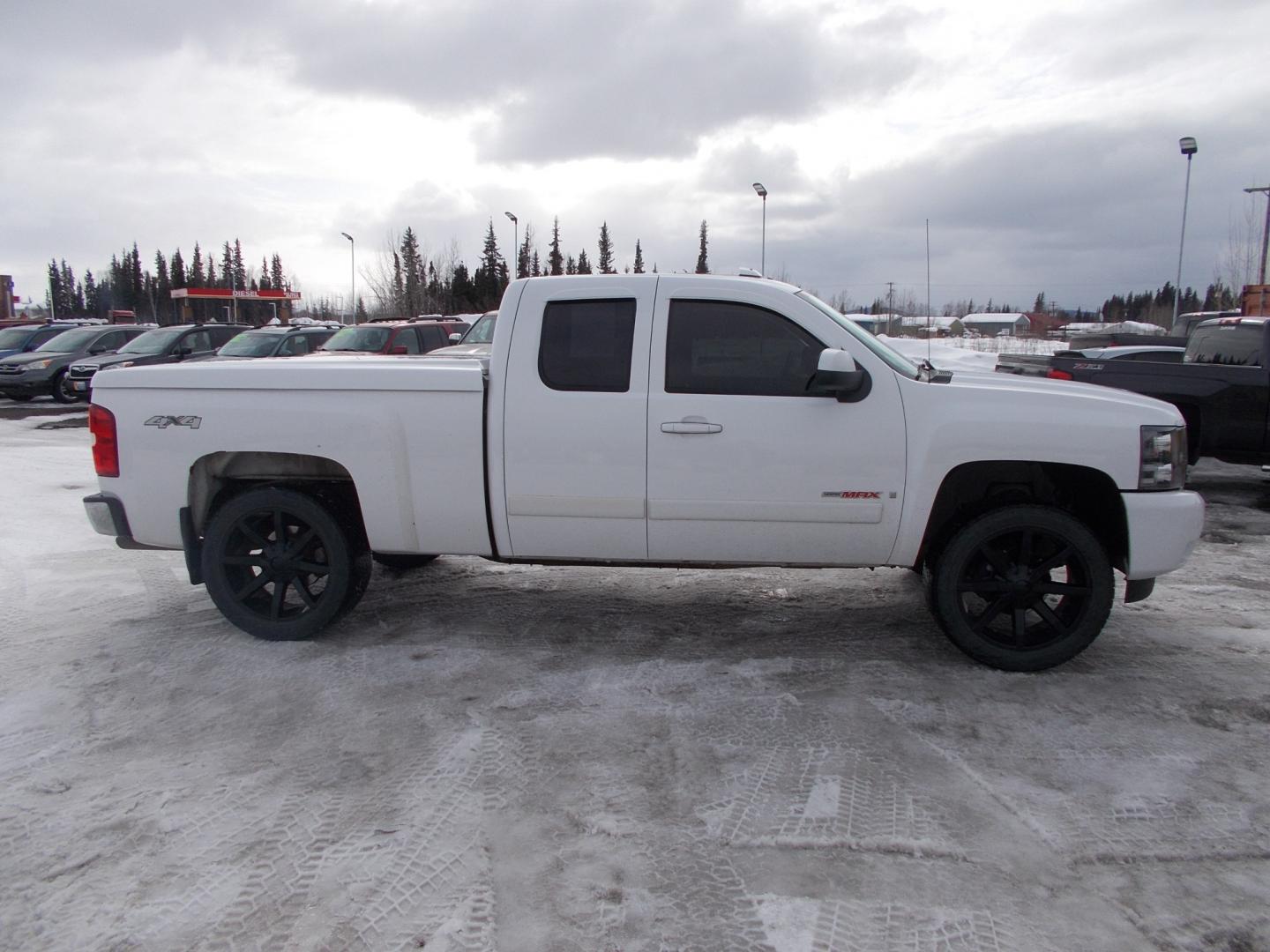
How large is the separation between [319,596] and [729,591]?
257cm

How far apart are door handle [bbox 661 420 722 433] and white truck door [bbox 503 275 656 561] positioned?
0.54 feet

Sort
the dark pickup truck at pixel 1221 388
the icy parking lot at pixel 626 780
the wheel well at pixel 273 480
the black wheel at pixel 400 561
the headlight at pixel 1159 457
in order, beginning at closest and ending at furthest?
the icy parking lot at pixel 626 780 < the headlight at pixel 1159 457 < the wheel well at pixel 273 480 < the black wheel at pixel 400 561 < the dark pickup truck at pixel 1221 388

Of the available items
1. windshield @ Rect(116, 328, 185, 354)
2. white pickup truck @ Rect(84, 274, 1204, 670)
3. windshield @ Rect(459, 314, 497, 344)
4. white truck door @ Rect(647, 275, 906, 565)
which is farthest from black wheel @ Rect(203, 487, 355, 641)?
windshield @ Rect(116, 328, 185, 354)

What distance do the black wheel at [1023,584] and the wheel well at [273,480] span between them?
10.4ft

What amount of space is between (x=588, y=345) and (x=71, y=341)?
2139cm

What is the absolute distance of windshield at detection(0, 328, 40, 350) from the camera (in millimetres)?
24594

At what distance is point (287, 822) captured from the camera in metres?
3.20

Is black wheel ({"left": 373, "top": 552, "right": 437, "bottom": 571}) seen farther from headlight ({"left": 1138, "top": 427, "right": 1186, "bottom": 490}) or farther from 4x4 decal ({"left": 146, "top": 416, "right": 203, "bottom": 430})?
headlight ({"left": 1138, "top": 427, "right": 1186, "bottom": 490})

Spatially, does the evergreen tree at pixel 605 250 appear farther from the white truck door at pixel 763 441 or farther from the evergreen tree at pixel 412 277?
the white truck door at pixel 763 441

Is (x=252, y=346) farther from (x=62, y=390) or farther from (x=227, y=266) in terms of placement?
(x=227, y=266)

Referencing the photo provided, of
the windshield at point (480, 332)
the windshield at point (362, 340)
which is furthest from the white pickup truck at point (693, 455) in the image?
the windshield at point (362, 340)

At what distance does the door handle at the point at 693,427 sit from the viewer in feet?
14.7

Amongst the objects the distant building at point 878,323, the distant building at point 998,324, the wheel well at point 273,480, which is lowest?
the wheel well at point 273,480

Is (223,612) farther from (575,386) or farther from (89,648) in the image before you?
(575,386)
